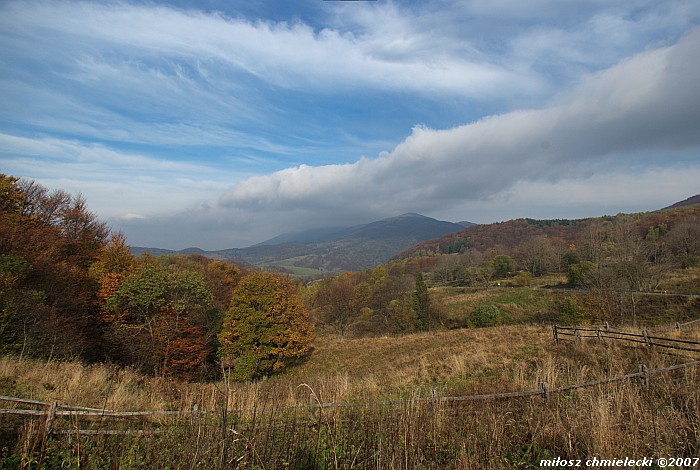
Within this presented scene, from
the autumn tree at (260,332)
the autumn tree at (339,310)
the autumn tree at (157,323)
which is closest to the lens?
the autumn tree at (157,323)

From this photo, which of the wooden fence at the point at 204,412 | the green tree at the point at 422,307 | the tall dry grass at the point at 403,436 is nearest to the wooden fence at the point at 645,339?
the wooden fence at the point at 204,412

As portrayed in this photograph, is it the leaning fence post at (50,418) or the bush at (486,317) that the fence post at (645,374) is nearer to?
the leaning fence post at (50,418)

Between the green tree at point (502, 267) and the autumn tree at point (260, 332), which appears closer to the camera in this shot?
the autumn tree at point (260, 332)

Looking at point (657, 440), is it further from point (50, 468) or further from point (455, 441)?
point (50, 468)

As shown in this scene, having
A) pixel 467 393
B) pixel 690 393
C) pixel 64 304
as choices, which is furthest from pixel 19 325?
pixel 690 393

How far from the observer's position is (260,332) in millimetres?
25453

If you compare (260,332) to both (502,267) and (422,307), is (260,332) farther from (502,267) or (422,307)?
(502,267)

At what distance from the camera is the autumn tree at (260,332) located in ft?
79.7

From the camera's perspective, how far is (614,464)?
3.21m

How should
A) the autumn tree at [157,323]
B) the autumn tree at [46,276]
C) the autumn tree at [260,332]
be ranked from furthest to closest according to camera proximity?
1. the autumn tree at [260,332]
2. the autumn tree at [157,323]
3. the autumn tree at [46,276]

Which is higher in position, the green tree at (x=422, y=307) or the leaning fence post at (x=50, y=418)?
the leaning fence post at (x=50, y=418)

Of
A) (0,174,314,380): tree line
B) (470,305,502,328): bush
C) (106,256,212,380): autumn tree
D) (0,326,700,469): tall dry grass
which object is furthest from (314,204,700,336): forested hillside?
(0,326,700,469): tall dry grass

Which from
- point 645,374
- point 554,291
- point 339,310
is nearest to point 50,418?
point 645,374

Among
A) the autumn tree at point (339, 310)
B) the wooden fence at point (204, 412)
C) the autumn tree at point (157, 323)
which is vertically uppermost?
the wooden fence at point (204, 412)
